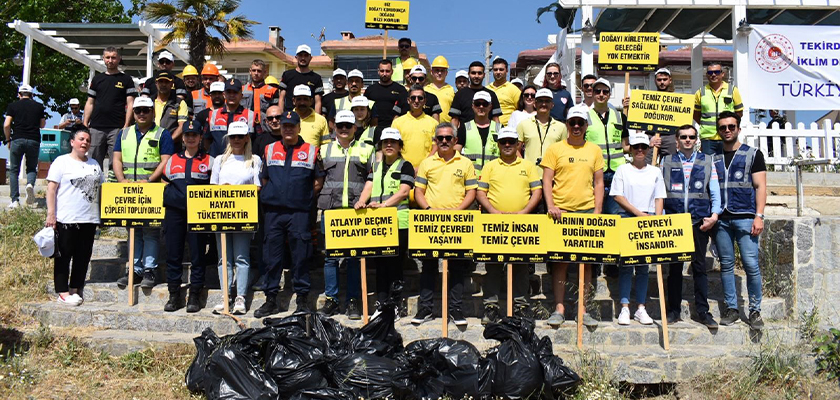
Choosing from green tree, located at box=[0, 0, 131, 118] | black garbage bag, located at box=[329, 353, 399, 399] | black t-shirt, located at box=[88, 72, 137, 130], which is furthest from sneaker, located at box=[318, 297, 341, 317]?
green tree, located at box=[0, 0, 131, 118]

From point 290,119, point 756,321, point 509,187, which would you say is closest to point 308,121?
point 290,119

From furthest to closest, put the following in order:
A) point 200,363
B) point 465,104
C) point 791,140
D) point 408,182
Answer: point 791,140, point 465,104, point 408,182, point 200,363

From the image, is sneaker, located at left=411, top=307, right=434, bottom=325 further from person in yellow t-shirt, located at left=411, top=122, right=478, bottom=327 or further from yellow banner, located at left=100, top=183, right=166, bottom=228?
yellow banner, located at left=100, top=183, right=166, bottom=228

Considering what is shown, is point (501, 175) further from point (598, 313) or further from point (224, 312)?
point (224, 312)

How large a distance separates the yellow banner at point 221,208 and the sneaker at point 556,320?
3253 millimetres

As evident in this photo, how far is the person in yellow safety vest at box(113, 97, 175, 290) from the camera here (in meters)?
7.21

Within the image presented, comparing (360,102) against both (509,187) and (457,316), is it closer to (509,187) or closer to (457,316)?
(509,187)

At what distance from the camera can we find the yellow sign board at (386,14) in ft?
34.9

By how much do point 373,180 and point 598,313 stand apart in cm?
276

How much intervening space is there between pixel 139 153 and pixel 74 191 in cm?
81

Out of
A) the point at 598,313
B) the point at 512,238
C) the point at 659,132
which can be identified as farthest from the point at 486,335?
the point at 659,132

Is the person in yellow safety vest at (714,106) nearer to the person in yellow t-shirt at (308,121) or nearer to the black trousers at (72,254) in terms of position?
the person in yellow t-shirt at (308,121)

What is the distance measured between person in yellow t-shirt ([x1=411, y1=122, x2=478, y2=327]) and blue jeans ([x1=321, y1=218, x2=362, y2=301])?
74 cm

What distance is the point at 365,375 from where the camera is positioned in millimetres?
5105
